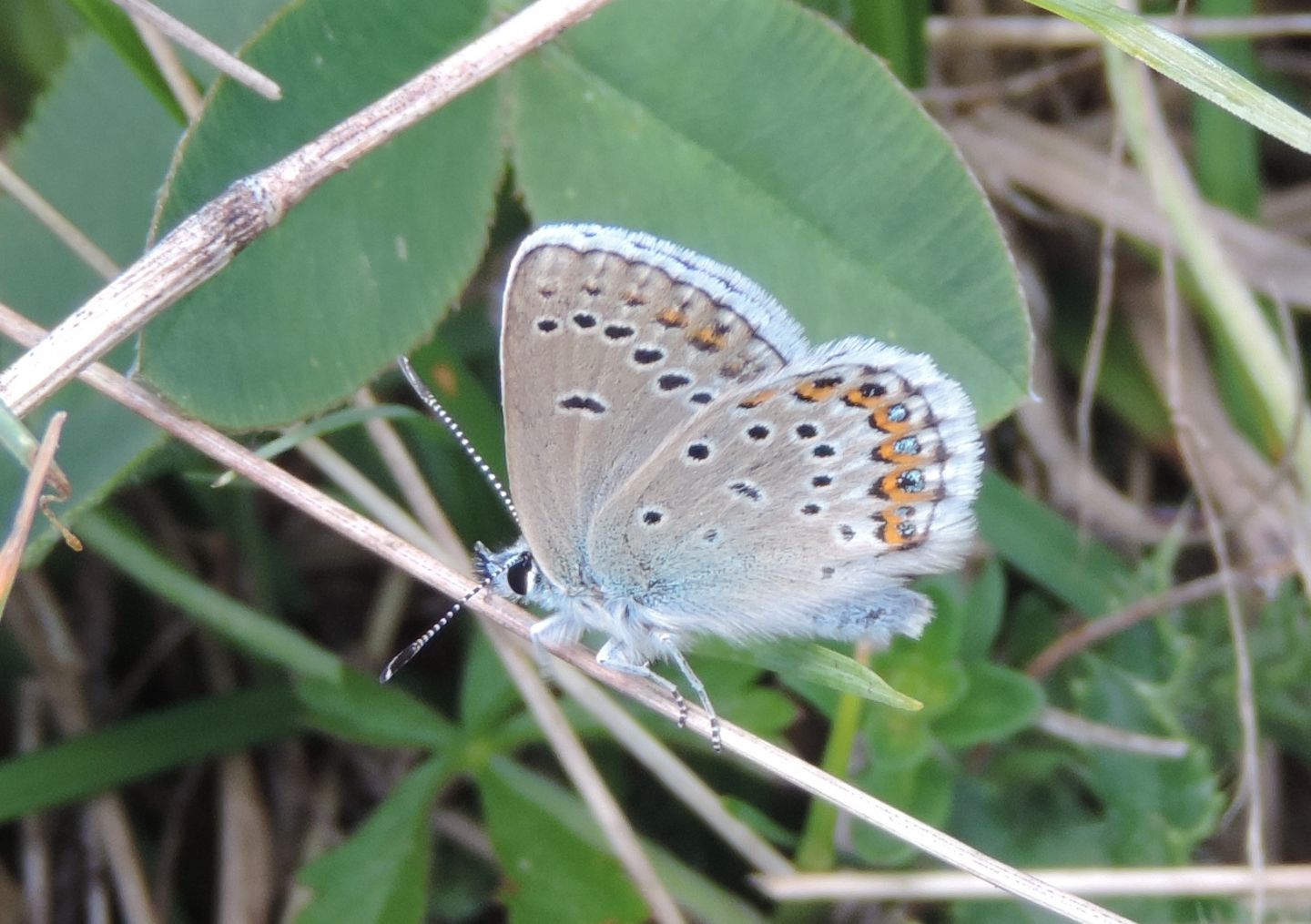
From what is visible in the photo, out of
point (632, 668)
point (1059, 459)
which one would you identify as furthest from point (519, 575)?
point (1059, 459)

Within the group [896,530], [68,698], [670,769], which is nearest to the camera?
[896,530]

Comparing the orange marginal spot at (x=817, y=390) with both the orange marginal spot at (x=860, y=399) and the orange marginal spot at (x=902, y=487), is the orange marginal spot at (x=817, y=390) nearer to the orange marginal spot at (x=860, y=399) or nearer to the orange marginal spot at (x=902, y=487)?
the orange marginal spot at (x=860, y=399)

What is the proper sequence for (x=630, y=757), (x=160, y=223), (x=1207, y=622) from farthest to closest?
(x=630, y=757), (x=1207, y=622), (x=160, y=223)

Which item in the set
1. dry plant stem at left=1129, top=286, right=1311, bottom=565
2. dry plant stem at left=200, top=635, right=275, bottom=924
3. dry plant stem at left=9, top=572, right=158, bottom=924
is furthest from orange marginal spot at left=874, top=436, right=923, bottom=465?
dry plant stem at left=9, top=572, right=158, bottom=924

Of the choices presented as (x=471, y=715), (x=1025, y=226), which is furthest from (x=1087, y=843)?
(x=1025, y=226)

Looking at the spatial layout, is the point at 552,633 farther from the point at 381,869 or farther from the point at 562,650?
the point at 381,869

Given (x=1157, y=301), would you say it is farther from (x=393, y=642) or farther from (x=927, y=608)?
(x=393, y=642)

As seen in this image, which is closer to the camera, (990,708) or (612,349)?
(612,349)
